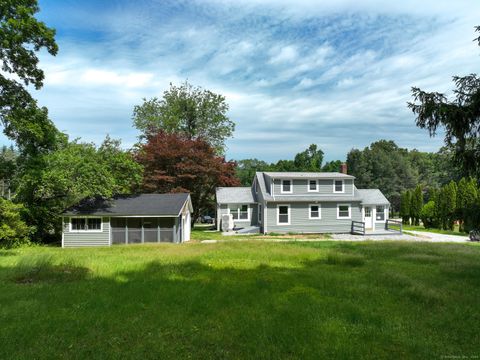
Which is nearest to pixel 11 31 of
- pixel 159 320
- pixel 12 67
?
pixel 12 67

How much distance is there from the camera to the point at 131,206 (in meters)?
24.8

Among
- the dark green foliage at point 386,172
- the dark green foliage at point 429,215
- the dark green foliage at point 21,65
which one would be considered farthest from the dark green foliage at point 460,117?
the dark green foliage at point 386,172

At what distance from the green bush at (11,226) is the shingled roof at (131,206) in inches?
106

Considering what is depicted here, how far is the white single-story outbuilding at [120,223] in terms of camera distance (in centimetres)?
2373

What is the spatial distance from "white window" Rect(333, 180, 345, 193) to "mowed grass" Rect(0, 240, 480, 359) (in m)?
18.5

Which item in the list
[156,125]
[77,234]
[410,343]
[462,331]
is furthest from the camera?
[156,125]

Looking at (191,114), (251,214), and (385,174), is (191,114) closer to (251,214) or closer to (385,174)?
(251,214)

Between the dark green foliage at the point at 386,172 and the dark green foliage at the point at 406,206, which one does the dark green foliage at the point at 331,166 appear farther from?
the dark green foliage at the point at 406,206

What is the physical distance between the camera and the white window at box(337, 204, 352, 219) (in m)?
31.5

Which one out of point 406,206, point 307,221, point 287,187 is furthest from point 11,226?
point 406,206

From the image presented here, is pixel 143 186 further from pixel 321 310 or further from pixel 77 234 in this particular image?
pixel 321 310

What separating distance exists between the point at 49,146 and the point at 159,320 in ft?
69.0

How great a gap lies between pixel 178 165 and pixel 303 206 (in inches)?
490

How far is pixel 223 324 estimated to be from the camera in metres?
7.00
